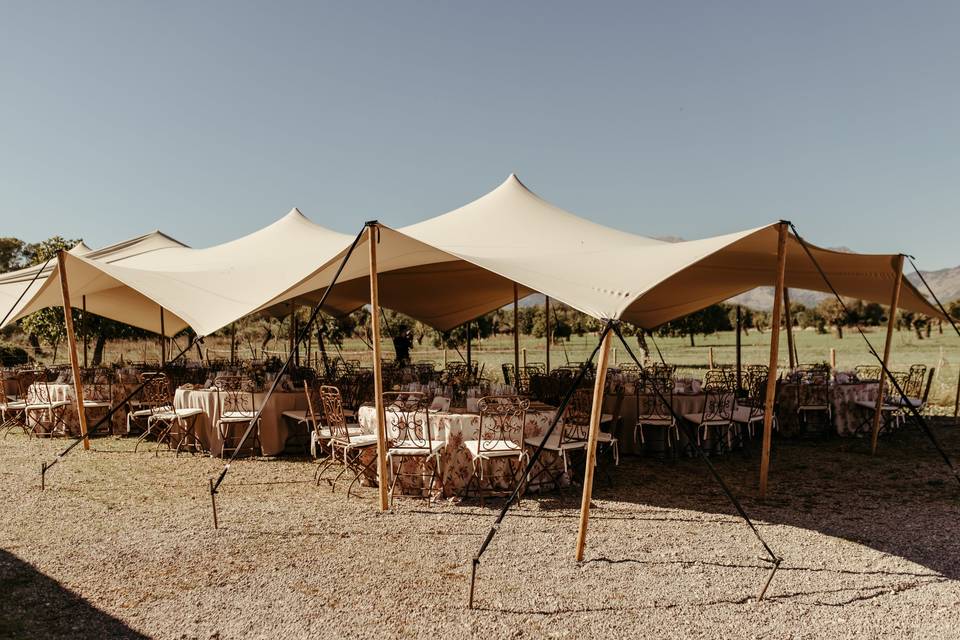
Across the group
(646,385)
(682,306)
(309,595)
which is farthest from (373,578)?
(682,306)

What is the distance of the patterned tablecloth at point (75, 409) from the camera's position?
10.7m

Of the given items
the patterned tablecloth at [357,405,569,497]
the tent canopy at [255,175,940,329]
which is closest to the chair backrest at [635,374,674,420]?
the tent canopy at [255,175,940,329]

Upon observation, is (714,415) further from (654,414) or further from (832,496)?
(832,496)

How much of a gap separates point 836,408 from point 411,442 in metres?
7.11

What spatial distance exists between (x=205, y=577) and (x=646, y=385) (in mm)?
5933

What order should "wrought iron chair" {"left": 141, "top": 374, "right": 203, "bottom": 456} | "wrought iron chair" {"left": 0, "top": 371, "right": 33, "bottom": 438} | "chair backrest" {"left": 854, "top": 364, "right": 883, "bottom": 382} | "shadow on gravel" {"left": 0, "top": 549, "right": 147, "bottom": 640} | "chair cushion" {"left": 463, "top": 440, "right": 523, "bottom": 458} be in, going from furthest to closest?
"chair backrest" {"left": 854, "top": 364, "right": 883, "bottom": 382} → "wrought iron chair" {"left": 0, "top": 371, "right": 33, "bottom": 438} → "wrought iron chair" {"left": 141, "top": 374, "right": 203, "bottom": 456} → "chair cushion" {"left": 463, "top": 440, "right": 523, "bottom": 458} → "shadow on gravel" {"left": 0, "top": 549, "right": 147, "bottom": 640}

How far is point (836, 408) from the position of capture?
10.4m

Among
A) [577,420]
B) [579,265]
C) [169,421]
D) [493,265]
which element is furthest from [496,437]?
[169,421]

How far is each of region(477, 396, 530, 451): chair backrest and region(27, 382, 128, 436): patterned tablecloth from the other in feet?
22.5

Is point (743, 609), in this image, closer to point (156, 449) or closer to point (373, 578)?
point (373, 578)

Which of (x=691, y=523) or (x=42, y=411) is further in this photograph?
(x=42, y=411)

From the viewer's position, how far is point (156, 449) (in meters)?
9.37

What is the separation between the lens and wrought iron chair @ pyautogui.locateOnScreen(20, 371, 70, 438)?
10.5 m

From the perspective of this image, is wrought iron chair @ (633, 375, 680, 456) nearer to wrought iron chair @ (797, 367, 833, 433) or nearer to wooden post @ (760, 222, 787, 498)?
wooden post @ (760, 222, 787, 498)
